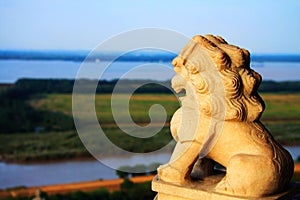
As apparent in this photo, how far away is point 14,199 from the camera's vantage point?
5.12 m

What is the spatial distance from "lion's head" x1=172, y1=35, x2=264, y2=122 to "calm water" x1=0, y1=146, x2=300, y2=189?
163 inches

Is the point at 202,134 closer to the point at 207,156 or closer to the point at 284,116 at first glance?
the point at 207,156

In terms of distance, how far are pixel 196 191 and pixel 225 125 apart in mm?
288

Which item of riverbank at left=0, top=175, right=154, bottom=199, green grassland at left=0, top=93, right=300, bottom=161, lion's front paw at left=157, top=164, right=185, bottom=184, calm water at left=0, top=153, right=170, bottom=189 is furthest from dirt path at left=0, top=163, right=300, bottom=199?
lion's front paw at left=157, top=164, right=185, bottom=184

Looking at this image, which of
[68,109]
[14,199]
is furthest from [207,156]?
[68,109]

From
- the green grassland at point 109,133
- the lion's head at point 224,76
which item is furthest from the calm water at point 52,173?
the lion's head at point 224,76

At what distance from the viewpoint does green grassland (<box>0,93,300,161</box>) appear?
7.83 metres

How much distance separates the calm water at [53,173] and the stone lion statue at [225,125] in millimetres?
4068

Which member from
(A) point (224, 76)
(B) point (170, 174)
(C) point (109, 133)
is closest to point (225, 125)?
(A) point (224, 76)

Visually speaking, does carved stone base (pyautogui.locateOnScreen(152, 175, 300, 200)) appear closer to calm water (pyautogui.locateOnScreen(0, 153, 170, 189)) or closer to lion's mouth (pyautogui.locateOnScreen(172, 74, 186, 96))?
lion's mouth (pyautogui.locateOnScreen(172, 74, 186, 96))

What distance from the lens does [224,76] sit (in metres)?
1.79

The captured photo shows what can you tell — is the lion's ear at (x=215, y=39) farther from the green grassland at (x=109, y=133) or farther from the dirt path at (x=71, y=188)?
the dirt path at (x=71, y=188)

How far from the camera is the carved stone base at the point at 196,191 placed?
69.9 inches

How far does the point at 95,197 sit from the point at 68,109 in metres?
9.75
